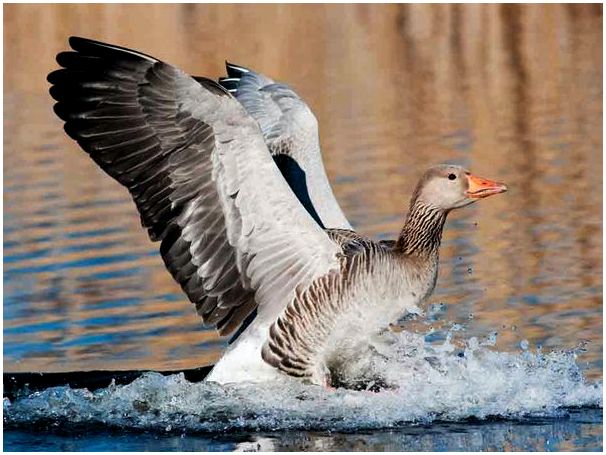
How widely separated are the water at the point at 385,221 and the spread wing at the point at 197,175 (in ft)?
2.45

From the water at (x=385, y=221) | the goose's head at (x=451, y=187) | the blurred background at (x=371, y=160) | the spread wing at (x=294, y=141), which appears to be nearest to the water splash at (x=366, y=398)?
the water at (x=385, y=221)

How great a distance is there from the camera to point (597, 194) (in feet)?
48.6

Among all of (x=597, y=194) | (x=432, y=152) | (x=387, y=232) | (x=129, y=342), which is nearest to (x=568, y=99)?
(x=432, y=152)

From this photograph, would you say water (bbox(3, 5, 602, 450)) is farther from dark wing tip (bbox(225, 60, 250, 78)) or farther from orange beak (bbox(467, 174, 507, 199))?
dark wing tip (bbox(225, 60, 250, 78))

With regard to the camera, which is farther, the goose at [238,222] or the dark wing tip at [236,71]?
the dark wing tip at [236,71]

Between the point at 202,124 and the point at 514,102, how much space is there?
14.1 m

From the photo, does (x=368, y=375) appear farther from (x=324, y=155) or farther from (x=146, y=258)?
(x=324, y=155)

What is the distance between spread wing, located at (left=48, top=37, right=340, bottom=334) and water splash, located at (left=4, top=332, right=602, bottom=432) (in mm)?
575

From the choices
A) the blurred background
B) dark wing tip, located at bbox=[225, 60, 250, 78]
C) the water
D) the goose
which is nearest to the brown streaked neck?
the goose

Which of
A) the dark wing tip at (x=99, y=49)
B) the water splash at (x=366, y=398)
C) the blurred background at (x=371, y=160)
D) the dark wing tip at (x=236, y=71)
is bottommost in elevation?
the water splash at (x=366, y=398)

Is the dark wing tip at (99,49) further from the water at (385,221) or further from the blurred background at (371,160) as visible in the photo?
the blurred background at (371,160)

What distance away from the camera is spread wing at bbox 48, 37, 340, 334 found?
26.6ft

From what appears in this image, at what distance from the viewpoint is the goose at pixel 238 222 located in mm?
8180

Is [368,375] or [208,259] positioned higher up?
[208,259]
